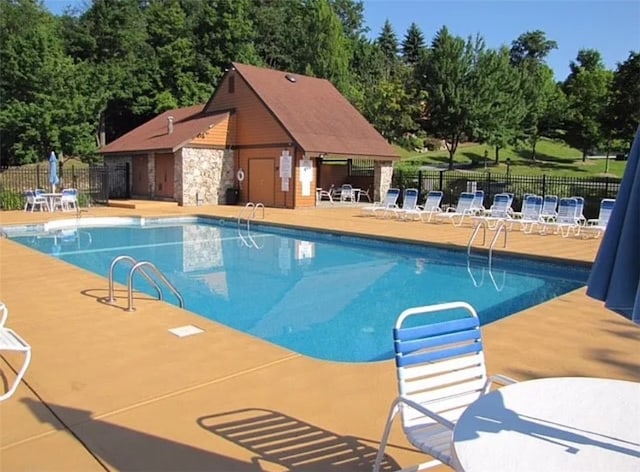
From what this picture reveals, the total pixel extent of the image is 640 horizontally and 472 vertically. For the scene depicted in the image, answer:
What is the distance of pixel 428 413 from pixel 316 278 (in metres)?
8.11

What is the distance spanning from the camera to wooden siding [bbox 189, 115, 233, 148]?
22016mm

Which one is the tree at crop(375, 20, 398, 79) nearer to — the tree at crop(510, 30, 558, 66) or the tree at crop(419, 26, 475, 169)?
the tree at crop(510, 30, 558, 66)

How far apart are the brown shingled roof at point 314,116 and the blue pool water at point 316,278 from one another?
6485 mm

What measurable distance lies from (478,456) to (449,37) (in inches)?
1523

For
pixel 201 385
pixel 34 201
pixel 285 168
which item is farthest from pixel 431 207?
pixel 201 385

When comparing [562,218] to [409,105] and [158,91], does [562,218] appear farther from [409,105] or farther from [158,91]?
[158,91]

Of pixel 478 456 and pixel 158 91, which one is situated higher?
pixel 158 91

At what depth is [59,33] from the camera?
3841 cm

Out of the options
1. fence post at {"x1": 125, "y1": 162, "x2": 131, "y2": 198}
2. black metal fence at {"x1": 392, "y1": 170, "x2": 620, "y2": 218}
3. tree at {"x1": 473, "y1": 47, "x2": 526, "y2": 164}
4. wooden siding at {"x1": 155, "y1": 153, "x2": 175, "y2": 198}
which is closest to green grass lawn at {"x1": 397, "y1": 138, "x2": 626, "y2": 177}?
tree at {"x1": 473, "y1": 47, "x2": 526, "y2": 164}

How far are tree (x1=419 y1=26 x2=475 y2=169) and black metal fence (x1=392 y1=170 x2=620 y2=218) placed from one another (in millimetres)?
16027

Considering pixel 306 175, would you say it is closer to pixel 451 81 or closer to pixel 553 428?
pixel 553 428

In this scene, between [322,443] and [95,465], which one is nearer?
[95,465]

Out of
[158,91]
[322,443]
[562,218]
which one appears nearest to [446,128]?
[158,91]

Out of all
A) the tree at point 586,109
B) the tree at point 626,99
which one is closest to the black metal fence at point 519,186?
the tree at point 626,99
